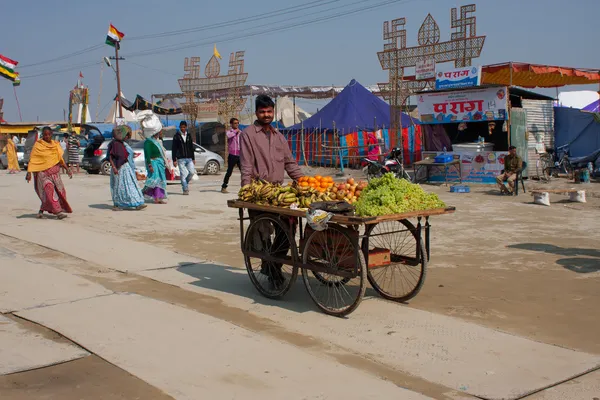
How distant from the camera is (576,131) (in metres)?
22.5

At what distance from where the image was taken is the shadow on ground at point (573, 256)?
26.4ft

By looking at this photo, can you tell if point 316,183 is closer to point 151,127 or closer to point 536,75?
point 151,127

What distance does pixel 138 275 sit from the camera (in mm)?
7828

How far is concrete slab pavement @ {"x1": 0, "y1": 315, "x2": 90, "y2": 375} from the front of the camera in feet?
15.2

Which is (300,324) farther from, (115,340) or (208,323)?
(115,340)

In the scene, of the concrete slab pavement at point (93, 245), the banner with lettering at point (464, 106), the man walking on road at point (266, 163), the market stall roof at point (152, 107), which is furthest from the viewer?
the market stall roof at point (152, 107)

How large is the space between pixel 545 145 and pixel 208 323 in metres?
18.9

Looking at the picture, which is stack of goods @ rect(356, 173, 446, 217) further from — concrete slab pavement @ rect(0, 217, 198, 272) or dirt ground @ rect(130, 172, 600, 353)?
concrete slab pavement @ rect(0, 217, 198, 272)

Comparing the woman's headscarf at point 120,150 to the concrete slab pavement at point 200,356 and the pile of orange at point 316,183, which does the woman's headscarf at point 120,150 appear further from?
the concrete slab pavement at point 200,356

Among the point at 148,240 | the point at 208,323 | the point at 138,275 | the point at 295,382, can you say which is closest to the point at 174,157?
the point at 148,240

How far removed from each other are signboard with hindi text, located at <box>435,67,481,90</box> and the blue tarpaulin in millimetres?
4745

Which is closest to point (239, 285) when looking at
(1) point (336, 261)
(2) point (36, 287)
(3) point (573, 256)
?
(1) point (336, 261)

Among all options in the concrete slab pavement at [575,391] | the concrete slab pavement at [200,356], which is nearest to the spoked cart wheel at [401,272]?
the concrete slab pavement at [200,356]

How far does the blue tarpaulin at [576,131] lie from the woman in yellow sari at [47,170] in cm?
1737
